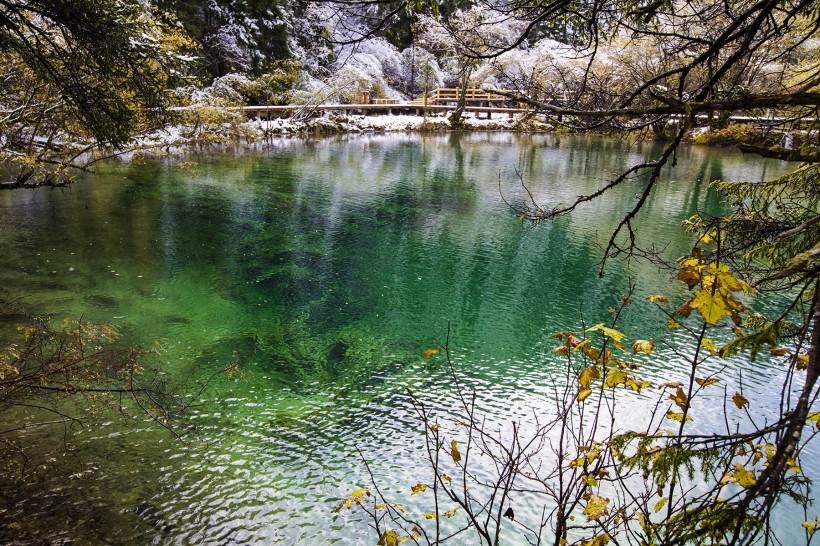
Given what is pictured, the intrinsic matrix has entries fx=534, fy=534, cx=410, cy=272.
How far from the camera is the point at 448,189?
55.8ft

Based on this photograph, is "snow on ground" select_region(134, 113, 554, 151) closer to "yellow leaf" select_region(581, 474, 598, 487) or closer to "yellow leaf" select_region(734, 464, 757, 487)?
"yellow leaf" select_region(581, 474, 598, 487)

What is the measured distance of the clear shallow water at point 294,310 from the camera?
4477mm

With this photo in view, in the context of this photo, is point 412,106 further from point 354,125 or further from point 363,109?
point 354,125

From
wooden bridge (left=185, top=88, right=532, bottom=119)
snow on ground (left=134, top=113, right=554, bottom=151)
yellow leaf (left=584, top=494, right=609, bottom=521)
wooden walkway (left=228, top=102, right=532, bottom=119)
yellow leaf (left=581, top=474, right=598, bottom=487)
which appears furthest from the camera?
wooden bridge (left=185, top=88, right=532, bottom=119)

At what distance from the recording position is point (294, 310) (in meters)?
8.08

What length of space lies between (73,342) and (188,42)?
6.82 metres

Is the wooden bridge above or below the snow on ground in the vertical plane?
above

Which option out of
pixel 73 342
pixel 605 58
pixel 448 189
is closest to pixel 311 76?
pixel 605 58

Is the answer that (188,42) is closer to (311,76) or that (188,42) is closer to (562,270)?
(562,270)

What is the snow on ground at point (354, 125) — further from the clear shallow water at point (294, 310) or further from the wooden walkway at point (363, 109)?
the clear shallow water at point (294, 310)

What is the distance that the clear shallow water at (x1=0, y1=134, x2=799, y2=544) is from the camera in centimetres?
448

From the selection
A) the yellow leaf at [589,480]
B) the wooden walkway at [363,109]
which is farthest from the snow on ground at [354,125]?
the yellow leaf at [589,480]

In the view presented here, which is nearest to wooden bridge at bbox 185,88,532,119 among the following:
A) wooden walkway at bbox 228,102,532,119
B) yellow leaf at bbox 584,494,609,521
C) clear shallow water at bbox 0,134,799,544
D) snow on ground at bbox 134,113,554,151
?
wooden walkway at bbox 228,102,532,119

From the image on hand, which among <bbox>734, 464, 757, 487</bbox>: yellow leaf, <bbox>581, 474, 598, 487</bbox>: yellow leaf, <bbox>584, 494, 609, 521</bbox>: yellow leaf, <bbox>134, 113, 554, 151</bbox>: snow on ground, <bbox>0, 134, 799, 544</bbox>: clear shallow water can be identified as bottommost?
<bbox>0, 134, 799, 544</bbox>: clear shallow water
